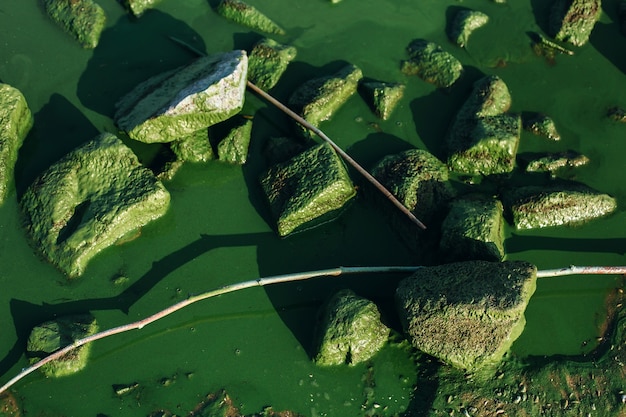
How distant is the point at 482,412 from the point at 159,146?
3672 mm

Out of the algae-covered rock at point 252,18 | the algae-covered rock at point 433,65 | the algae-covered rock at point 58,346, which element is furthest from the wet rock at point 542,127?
the algae-covered rock at point 58,346

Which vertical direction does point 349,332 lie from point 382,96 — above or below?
below

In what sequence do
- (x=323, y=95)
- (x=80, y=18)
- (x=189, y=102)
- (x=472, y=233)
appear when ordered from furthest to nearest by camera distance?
(x=80, y=18)
(x=323, y=95)
(x=189, y=102)
(x=472, y=233)

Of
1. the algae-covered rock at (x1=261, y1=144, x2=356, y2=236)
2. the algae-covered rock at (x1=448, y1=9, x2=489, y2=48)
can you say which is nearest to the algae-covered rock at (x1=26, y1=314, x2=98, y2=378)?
the algae-covered rock at (x1=261, y1=144, x2=356, y2=236)

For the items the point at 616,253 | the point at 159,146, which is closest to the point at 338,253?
the point at 159,146

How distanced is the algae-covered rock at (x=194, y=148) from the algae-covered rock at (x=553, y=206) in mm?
2784

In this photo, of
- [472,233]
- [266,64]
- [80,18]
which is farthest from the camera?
[80,18]

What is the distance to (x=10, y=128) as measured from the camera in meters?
5.31

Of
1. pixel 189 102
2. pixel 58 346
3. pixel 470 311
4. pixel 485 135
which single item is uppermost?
pixel 189 102

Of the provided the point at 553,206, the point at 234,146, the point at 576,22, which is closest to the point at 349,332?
the point at 234,146

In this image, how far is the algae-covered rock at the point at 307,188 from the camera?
16.4 feet

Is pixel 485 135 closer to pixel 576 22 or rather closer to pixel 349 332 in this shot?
pixel 576 22

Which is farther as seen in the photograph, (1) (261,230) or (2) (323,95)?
(2) (323,95)

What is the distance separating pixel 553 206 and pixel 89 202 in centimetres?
409
